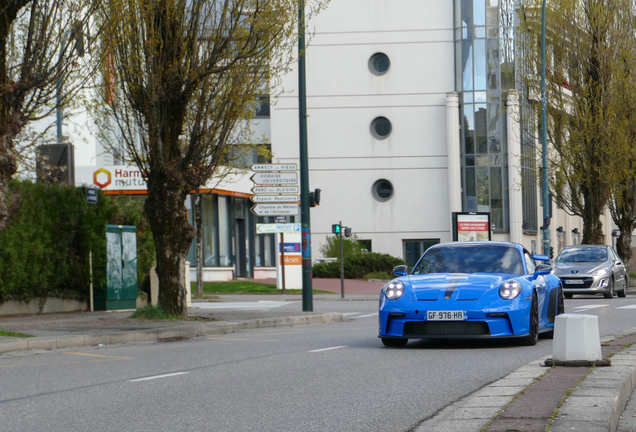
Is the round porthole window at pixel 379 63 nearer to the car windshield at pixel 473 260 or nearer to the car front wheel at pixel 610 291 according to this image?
the car front wheel at pixel 610 291

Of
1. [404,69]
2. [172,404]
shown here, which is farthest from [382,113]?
[172,404]

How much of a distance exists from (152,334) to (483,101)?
3868 cm

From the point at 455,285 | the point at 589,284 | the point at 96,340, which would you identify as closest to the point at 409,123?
the point at 589,284

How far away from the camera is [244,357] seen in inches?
442

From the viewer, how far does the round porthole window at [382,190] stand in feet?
167

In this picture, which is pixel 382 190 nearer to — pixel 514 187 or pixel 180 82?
pixel 514 187

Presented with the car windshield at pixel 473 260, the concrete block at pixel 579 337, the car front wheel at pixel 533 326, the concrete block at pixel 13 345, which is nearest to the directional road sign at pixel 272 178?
the car windshield at pixel 473 260

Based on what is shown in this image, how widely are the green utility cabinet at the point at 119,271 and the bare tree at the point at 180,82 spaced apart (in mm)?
3610

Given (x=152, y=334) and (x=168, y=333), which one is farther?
(x=168, y=333)

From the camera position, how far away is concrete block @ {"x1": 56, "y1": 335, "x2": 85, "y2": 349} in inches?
519

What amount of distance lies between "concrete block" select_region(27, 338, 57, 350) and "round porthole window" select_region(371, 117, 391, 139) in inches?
1555

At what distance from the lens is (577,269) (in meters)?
26.5

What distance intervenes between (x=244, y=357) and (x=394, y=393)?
3.90 meters

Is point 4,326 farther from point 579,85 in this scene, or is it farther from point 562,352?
point 579,85
